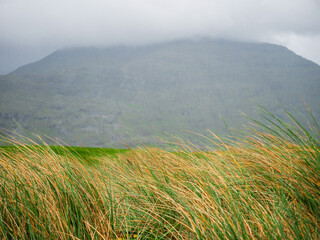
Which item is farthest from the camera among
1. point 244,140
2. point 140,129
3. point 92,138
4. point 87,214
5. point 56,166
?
point 140,129

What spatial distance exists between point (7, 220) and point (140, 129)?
605 feet

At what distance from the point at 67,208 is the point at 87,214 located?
0.53 feet

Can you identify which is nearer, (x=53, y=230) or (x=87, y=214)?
(x=53, y=230)

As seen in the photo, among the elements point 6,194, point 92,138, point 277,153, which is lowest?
point 92,138

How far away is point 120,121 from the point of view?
19688cm

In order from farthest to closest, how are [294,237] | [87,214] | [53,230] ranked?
[87,214]
[53,230]
[294,237]

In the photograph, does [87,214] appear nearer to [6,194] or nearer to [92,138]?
[6,194]

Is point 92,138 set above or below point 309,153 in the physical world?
below

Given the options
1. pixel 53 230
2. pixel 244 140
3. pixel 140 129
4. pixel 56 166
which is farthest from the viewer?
pixel 140 129

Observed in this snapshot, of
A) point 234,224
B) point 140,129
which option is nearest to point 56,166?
point 234,224

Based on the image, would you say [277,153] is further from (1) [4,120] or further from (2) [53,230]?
(1) [4,120]

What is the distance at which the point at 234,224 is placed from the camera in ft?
4.65

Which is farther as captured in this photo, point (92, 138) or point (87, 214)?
point (92, 138)

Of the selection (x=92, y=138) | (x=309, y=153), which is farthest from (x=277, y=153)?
(x=92, y=138)
